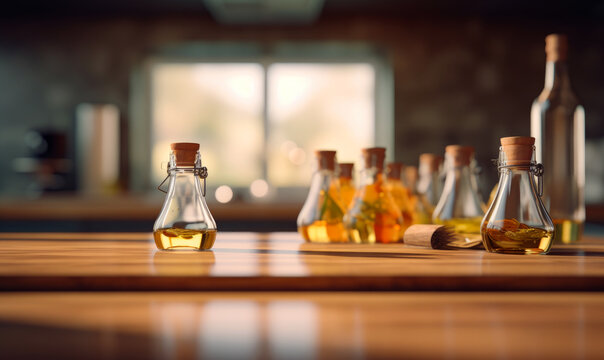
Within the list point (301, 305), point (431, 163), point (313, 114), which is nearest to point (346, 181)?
point (431, 163)

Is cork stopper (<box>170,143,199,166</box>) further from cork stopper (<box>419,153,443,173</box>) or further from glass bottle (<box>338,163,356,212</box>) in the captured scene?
cork stopper (<box>419,153,443,173</box>)

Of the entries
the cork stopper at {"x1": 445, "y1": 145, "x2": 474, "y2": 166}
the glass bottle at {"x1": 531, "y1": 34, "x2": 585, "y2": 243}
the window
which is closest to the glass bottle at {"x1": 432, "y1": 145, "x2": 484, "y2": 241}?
the cork stopper at {"x1": 445, "y1": 145, "x2": 474, "y2": 166}

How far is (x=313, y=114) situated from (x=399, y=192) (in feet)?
9.94

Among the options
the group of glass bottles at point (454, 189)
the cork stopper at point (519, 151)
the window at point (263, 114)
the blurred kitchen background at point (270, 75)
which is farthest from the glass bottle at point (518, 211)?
the window at point (263, 114)

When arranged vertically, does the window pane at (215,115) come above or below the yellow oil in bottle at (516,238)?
above

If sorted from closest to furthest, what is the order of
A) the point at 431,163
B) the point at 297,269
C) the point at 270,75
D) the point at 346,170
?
the point at 297,269 → the point at 346,170 → the point at 431,163 → the point at 270,75

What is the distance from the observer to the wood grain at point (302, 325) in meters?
0.45

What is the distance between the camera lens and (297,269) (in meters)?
0.66

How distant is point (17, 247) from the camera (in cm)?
92

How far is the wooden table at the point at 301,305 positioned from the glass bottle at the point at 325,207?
0.59 feet

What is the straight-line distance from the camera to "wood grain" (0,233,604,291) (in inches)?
→ 24.0

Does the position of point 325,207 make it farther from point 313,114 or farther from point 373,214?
point 313,114

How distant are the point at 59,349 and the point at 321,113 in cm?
366

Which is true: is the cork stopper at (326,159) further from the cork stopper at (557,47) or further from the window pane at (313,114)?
the window pane at (313,114)
